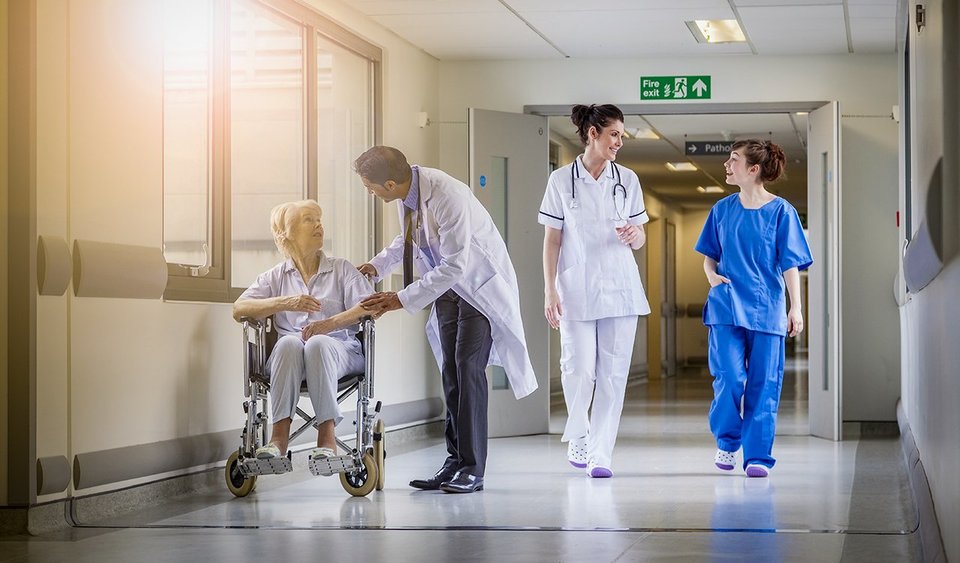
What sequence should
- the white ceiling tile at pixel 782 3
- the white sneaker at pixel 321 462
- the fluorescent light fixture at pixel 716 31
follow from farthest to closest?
the fluorescent light fixture at pixel 716 31 → the white ceiling tile at pixel 782 3 → the white sneaker at pixel 321 462

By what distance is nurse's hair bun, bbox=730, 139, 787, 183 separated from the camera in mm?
5961

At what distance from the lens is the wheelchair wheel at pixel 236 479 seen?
5.25 meters

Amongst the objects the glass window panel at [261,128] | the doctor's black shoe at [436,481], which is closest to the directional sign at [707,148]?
the glass window panel at [261,128]

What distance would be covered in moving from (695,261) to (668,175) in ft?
21.9

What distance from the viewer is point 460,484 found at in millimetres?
5176

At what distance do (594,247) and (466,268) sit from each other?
107 cm

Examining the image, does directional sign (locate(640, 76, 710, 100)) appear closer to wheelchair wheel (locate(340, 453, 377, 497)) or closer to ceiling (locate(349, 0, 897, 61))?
ceiling (locate(349, 0, 897, 61))

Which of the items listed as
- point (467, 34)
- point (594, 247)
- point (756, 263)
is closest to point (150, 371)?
point (594, 247)

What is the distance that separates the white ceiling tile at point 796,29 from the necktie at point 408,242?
303cm

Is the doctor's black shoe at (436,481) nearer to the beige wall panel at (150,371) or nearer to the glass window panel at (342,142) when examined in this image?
the beige wall panel at (150,371)

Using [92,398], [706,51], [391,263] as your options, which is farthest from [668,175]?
[92,398]

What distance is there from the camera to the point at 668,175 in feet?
55.3

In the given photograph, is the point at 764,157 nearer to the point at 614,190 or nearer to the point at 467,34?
the point at 614,190

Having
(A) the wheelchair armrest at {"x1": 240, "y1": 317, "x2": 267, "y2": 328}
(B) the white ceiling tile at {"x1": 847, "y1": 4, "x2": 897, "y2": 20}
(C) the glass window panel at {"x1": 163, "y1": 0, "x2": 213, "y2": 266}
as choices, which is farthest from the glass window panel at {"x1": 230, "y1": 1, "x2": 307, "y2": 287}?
(B) the white ceiling tile at {"x1": 847, "y1": 4, "x2": 897, "y2": 20}
